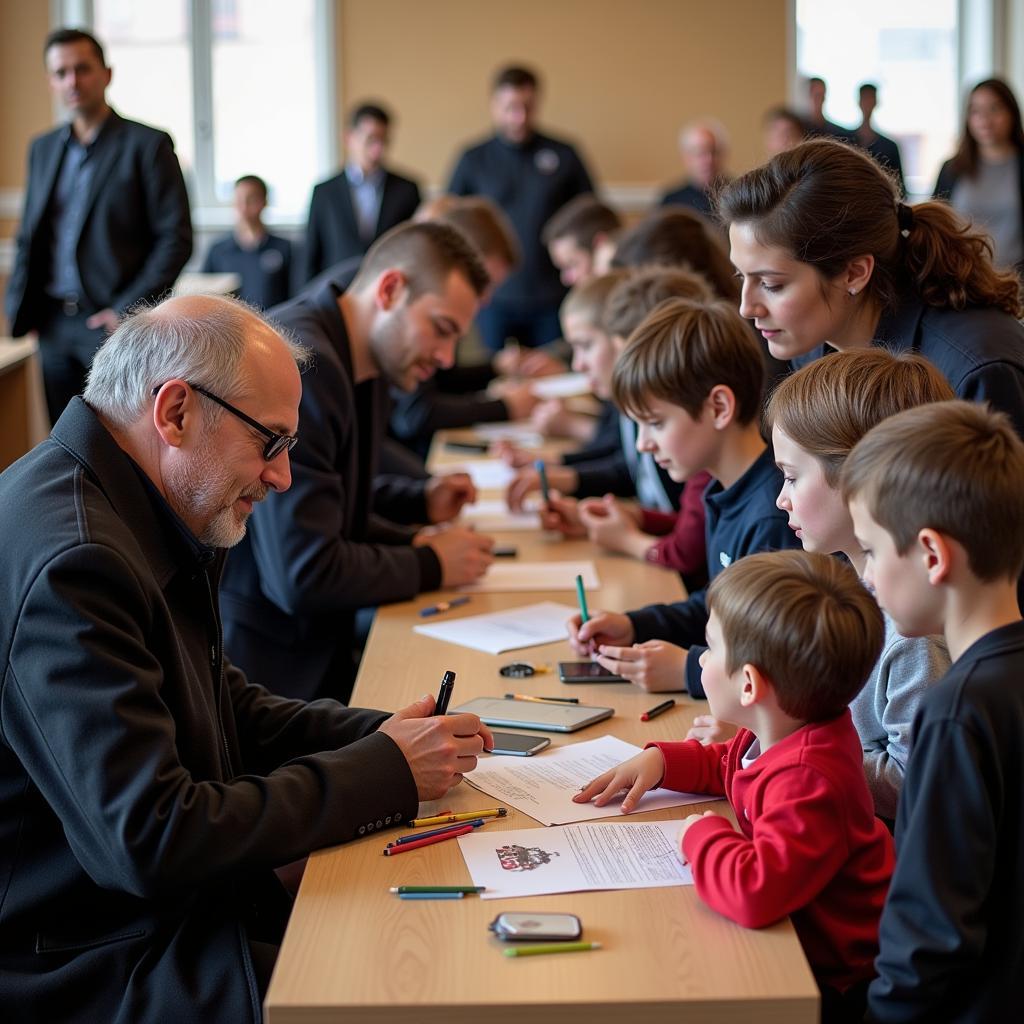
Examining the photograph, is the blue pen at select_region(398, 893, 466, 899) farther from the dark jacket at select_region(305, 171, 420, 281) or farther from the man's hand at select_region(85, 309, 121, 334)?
the dark jacket at select_region(305, 171, 420, 281)

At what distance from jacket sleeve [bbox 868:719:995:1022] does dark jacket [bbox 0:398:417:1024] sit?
2.07 ft

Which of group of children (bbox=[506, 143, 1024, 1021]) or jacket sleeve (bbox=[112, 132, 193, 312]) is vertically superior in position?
jacket sleeve (bbox=[112, 132, 193, 312])

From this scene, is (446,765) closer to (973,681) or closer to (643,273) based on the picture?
(973,681)

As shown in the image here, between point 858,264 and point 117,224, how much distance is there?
3.23m

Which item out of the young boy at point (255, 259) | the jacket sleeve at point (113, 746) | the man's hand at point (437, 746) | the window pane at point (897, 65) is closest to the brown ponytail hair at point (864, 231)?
the window pane at point (897, 65)

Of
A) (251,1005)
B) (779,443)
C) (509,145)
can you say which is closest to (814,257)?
(779,443)

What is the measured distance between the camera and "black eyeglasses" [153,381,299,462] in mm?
1669

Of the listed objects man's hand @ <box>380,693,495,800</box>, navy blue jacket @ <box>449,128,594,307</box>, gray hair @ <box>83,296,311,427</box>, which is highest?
navy blue jacket @ <box>449,128,594,307</box>

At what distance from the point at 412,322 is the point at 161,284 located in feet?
6.75

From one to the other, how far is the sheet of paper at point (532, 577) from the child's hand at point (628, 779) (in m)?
1.08

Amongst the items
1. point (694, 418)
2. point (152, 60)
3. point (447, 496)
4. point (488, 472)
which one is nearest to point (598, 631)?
point (694, 418)

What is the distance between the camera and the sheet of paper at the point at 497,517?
3416 mm

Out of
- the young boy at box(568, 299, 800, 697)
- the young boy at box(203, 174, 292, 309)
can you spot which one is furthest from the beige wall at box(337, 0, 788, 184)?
the young boy at box(568, 299, 800, 697)

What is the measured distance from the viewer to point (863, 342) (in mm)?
2316
